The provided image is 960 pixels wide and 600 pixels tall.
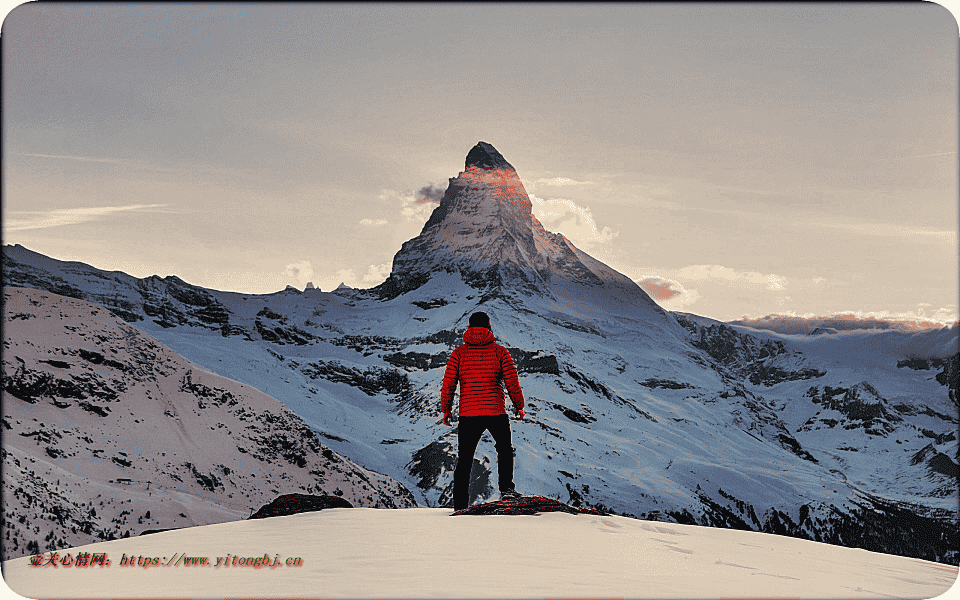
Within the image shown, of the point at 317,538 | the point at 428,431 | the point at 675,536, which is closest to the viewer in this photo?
the point at 317,538

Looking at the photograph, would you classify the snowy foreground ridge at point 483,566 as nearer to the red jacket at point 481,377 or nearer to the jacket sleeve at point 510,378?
the red jacket at point 481,377

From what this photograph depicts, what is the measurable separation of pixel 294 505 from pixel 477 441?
419 centimetres

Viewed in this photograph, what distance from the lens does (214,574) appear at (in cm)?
710

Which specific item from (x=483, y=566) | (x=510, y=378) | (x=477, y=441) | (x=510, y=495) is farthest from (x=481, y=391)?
(x=483, y=566)

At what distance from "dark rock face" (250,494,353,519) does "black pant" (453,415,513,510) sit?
104 inches

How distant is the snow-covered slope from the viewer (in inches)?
1067

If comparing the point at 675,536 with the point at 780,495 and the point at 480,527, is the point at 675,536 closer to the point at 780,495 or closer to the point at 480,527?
the point at 480,527

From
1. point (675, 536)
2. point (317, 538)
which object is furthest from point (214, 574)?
point (675, 536)

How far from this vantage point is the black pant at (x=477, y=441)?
37.7ft

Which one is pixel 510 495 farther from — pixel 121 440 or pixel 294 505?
pixel 121 440

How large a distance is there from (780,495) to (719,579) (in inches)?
7298

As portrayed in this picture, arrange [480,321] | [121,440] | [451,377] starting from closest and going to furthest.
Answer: [451,377] < [480,321] < [121,440]

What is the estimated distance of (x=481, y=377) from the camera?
11617 millimetres

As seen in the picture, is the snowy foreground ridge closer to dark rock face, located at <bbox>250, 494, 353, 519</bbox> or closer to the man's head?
dark rock face, located at <bbox>250, 494, 353, 519</bbox>
